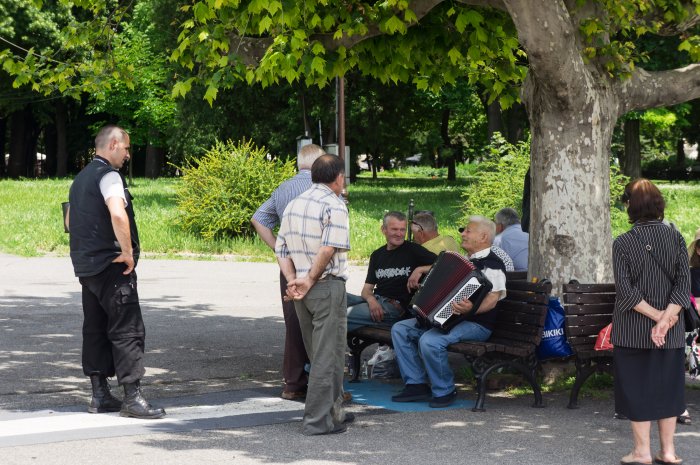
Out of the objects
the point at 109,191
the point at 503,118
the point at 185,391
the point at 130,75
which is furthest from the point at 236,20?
the point at 503,118

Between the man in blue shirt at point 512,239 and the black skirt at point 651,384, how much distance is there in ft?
15.1

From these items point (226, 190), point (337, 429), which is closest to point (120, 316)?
point (337, 429)

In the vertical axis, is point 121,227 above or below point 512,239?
above

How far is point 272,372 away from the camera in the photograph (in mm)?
9484

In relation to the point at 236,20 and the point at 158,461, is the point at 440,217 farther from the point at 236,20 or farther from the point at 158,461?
the point at 158,461

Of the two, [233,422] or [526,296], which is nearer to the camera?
[233,422]

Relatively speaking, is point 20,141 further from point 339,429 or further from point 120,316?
point 339,429

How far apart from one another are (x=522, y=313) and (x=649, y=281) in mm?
1993

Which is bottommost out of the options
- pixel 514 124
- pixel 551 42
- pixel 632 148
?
pixel 551 42

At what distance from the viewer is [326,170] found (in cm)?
725

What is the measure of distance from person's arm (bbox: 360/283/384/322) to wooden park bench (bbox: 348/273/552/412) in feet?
3.47

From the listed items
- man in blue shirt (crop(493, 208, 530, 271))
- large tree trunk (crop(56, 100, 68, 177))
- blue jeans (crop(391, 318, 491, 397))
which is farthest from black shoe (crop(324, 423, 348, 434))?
large tree trunk (crop(56, 100, 68, 177))

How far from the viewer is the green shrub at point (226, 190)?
22938 millimetres

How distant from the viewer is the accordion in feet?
26.4
